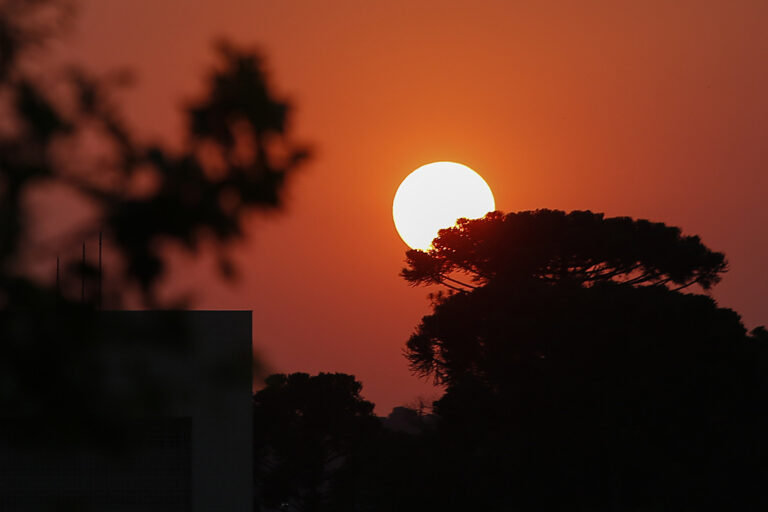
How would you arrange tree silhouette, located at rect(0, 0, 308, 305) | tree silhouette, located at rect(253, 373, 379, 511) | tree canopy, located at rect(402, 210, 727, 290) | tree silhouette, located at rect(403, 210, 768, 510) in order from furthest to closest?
1. tree silhouette, located at rect(253, 373, 379, 511)
2. tree canopy, located at rect(402, 210, 727, 290)
3. tree silhouette, located at rect(403, 210, 768, 510)
4. tree silhouette, located at rect(0, 0, 308, 305)

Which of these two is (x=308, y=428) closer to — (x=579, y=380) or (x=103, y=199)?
(x=579, y=380)

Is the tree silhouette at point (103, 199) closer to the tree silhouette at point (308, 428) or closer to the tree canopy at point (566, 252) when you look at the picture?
the tree canopy at point (566, 252)

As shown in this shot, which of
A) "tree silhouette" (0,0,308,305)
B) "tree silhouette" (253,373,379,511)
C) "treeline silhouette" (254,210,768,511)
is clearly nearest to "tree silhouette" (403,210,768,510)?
"treeline silhouette" (254,210,768,511)

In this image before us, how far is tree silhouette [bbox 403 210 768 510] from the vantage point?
2678cm

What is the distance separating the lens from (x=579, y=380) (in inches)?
1094

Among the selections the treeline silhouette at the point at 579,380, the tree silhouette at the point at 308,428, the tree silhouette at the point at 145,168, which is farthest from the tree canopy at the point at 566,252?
the tree silhouette at the point at 145,168

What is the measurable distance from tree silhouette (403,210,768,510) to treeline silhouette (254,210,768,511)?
0.04 meters

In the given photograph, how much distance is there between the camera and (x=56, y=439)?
3277 mm

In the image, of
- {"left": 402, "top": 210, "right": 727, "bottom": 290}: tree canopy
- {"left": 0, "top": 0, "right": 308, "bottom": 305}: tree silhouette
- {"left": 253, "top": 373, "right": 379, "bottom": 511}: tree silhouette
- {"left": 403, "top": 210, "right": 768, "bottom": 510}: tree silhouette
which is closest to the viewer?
{"left": 0, "top": 0, "right": 308, "bottom": 305}: tree silhouette

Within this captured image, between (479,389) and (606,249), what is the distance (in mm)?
6757

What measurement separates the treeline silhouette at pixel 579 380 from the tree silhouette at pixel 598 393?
39 mm

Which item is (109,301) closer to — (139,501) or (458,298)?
(139,501)

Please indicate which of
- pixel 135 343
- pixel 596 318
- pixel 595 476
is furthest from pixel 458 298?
pixel 135 343

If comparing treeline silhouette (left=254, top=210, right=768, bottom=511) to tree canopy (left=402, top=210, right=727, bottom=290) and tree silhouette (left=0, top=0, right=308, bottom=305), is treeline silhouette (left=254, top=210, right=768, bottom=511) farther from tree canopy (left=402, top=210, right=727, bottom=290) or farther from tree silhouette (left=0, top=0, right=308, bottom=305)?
tree silhouette (left=0, top=0, right=308, bottom=305)
